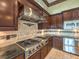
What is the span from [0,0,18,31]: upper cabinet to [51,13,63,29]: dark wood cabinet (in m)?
3.43

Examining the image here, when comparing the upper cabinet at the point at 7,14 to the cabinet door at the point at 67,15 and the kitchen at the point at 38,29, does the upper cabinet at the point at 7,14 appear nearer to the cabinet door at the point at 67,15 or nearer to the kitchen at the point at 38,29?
Answer: the kitchen at the point at 38,29

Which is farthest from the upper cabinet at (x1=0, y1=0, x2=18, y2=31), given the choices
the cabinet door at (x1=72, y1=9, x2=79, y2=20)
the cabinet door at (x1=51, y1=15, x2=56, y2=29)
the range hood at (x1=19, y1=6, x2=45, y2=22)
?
the cabinet door at (x1=51, y1=15, x2=56, y2=29)

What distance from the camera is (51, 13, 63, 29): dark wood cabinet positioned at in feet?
14.9

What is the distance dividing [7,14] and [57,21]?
12.3 feet

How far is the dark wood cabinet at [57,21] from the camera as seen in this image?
14.9 ft

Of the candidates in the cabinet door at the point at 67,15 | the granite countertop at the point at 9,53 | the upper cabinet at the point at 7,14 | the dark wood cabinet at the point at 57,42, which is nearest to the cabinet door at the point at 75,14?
the cabinet door at the point at 67,15

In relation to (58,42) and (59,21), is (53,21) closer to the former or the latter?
(59,21)

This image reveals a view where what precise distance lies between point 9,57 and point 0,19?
1.95 ft

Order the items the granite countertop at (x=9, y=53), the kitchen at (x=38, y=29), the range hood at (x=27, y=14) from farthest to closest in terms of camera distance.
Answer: the range hood at (x=27, y=14), the kitchen at (x=38, y=29), the granite countertop at (x=9, y=53)

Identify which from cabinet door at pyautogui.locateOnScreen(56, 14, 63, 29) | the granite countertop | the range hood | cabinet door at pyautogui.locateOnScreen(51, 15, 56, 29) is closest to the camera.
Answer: the granite countertop

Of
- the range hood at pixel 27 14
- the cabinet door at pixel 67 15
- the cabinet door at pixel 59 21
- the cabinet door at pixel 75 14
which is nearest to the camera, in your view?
the range hood at pixel 27 14

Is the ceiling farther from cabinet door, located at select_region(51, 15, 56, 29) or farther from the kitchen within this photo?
cabinet door, located at select_region(51, 15, 56, 29)

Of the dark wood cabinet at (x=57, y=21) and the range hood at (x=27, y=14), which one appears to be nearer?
the range hood at (x=27, y=14)

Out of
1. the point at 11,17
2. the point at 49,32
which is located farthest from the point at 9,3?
the point at 49,32
